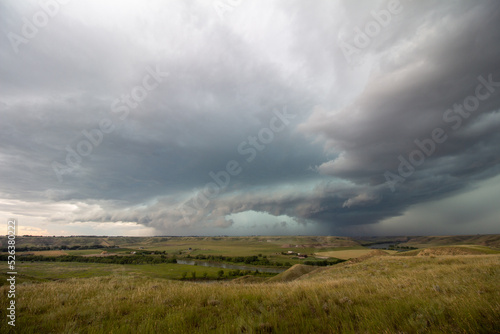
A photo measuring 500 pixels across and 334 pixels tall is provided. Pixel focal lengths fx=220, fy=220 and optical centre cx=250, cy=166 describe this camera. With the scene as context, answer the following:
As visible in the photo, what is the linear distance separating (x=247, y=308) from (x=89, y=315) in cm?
558

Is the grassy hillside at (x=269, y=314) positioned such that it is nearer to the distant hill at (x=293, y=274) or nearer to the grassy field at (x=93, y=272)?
the distant hill at (x=293, y=274)

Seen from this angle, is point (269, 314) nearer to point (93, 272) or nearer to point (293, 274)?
point (293, 274)

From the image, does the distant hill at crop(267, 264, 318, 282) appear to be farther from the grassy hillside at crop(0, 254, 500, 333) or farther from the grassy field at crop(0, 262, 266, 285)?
the grassy hillside at crop(0, 254, 500, 333)

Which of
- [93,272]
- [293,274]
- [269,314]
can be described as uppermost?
[269,314]

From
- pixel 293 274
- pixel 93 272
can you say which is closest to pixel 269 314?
pixel 293 274

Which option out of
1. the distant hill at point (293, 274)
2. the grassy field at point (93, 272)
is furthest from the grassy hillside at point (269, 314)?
the grassy field at point (93, 272)

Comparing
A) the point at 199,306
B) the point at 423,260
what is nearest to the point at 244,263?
the point at 423,260

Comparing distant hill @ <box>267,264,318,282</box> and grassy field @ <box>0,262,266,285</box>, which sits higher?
distant hill @ <box>267,264,318,282</box>

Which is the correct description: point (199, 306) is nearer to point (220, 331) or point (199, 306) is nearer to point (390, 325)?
point (220, 331)

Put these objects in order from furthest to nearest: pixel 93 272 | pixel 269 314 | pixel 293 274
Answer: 1. pixel 93 272
2. pixel 293 274
3. pixel 269 314

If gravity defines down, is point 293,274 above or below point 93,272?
above

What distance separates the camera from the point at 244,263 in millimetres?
133750

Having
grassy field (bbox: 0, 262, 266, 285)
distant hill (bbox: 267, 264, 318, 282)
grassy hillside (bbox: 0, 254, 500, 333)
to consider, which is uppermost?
grassy hillside (bbox: 0, 254, 500, 333)

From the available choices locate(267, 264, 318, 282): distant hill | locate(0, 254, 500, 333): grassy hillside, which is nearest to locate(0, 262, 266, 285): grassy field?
locate(267, 264, 318, 282): distant hill
